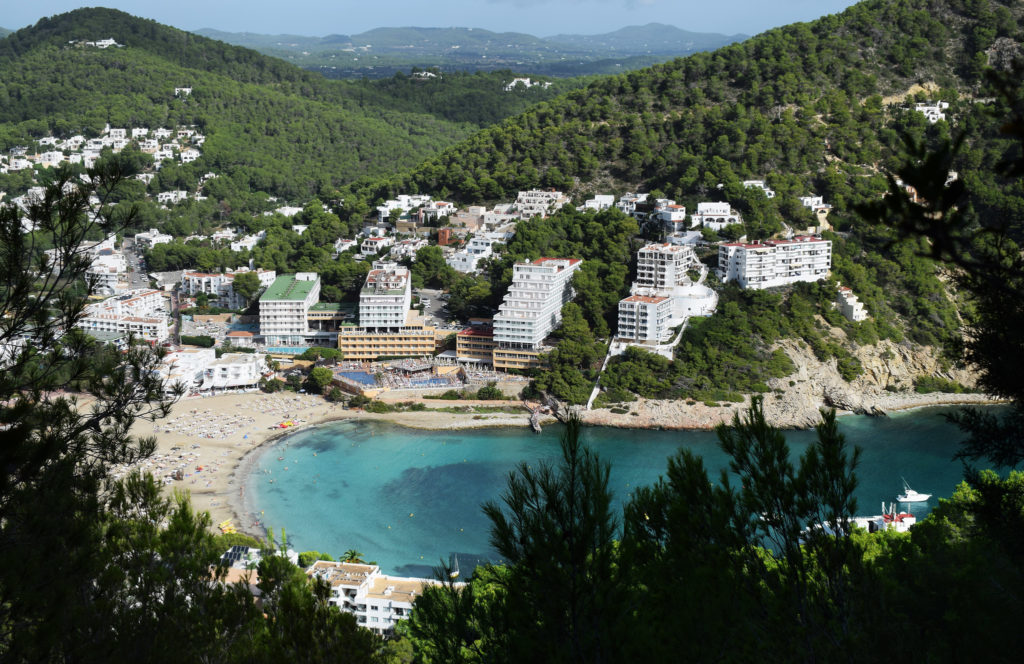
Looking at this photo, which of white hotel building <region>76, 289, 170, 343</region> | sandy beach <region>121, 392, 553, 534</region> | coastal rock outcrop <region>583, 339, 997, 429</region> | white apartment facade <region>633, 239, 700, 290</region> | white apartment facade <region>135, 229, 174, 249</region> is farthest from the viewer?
white apartment facade <region>135, 229, 174, 249</region>

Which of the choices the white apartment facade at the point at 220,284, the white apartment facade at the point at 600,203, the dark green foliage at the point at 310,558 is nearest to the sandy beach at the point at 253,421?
the dark green foliage at the point at 310,558

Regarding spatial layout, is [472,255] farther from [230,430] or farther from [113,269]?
[113,269]

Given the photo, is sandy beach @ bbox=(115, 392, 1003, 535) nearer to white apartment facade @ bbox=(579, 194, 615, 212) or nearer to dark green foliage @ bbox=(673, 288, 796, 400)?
dark green foliage @ bbox=(673, 288, 796, 400)

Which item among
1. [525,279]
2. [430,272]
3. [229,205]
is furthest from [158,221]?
[525,279]

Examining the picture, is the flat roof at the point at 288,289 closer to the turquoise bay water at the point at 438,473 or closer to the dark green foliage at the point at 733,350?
the turquoise bay water at the point at 438,473

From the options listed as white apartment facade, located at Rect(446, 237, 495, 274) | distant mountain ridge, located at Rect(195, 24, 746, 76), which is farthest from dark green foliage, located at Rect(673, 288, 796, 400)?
distant mountain ridge, located at Rect(195, 24, 746, 76)

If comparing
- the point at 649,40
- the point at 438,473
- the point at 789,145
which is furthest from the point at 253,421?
the point at 649,40
